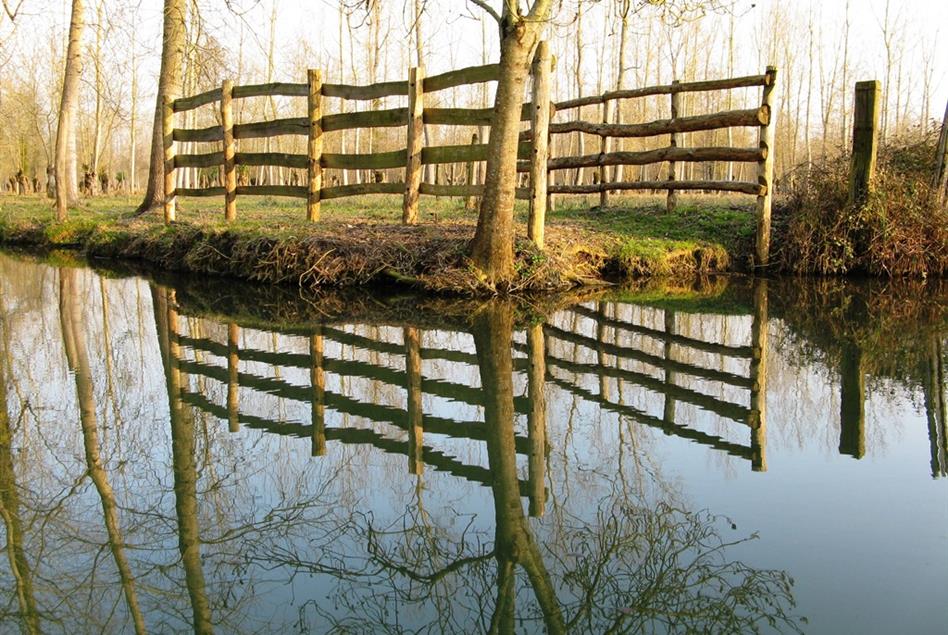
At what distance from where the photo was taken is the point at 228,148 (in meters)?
13.2

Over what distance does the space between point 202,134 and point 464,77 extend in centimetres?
554

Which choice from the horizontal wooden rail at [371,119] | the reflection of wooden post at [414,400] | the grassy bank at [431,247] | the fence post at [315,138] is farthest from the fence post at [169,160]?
the reflection of wooden post at [414,400]

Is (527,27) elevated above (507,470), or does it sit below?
above

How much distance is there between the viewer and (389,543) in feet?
9.80

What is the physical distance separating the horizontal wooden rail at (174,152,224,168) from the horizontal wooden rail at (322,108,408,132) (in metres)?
2.33

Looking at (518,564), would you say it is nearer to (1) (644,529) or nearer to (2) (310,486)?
(1) (644,529)

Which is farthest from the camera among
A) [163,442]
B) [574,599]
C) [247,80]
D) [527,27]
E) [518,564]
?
[247,80]

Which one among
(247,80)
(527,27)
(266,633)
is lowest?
(266,633)

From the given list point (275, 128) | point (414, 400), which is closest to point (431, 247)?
point (275, 128)

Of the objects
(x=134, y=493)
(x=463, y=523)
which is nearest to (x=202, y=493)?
(x=134, y=493)

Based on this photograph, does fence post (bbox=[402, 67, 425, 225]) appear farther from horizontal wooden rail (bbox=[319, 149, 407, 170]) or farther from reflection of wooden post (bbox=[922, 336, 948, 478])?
reflection of wooden post (bbox=[922, 336, 948, 478])

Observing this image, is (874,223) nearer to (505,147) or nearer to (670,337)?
(505,147)

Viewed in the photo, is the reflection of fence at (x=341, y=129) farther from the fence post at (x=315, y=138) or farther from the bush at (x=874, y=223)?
the bush at (x=874, y=223)

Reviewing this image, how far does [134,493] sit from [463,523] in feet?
4.57
